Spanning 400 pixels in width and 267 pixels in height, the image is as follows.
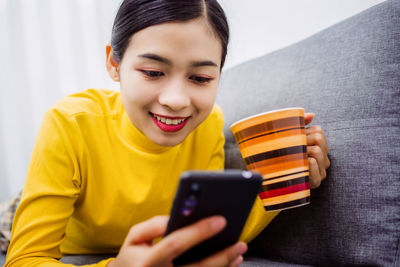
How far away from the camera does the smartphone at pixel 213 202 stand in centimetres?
31

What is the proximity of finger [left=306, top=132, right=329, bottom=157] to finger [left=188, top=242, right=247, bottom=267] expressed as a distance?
0.31 metres

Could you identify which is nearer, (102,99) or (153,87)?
(153,87)

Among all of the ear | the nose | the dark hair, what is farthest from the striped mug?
the ear

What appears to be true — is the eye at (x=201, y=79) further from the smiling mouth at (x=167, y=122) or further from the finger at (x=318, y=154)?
the finger at (x=318, y=154)

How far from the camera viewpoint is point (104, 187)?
754mm

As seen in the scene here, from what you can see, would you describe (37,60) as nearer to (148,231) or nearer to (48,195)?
(48,195)

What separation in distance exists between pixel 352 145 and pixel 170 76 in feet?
1.36

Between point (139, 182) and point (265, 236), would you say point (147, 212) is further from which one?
point (265, 236)

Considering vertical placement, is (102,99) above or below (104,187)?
above

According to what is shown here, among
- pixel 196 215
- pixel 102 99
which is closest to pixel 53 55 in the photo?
pixel 102 99

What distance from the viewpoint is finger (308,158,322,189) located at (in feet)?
1.95

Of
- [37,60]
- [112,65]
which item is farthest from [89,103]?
[37,60]

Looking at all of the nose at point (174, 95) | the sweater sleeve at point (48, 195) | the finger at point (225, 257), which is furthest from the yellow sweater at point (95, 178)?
Result: the finger at point (225, 257)

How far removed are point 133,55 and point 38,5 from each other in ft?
4.90
